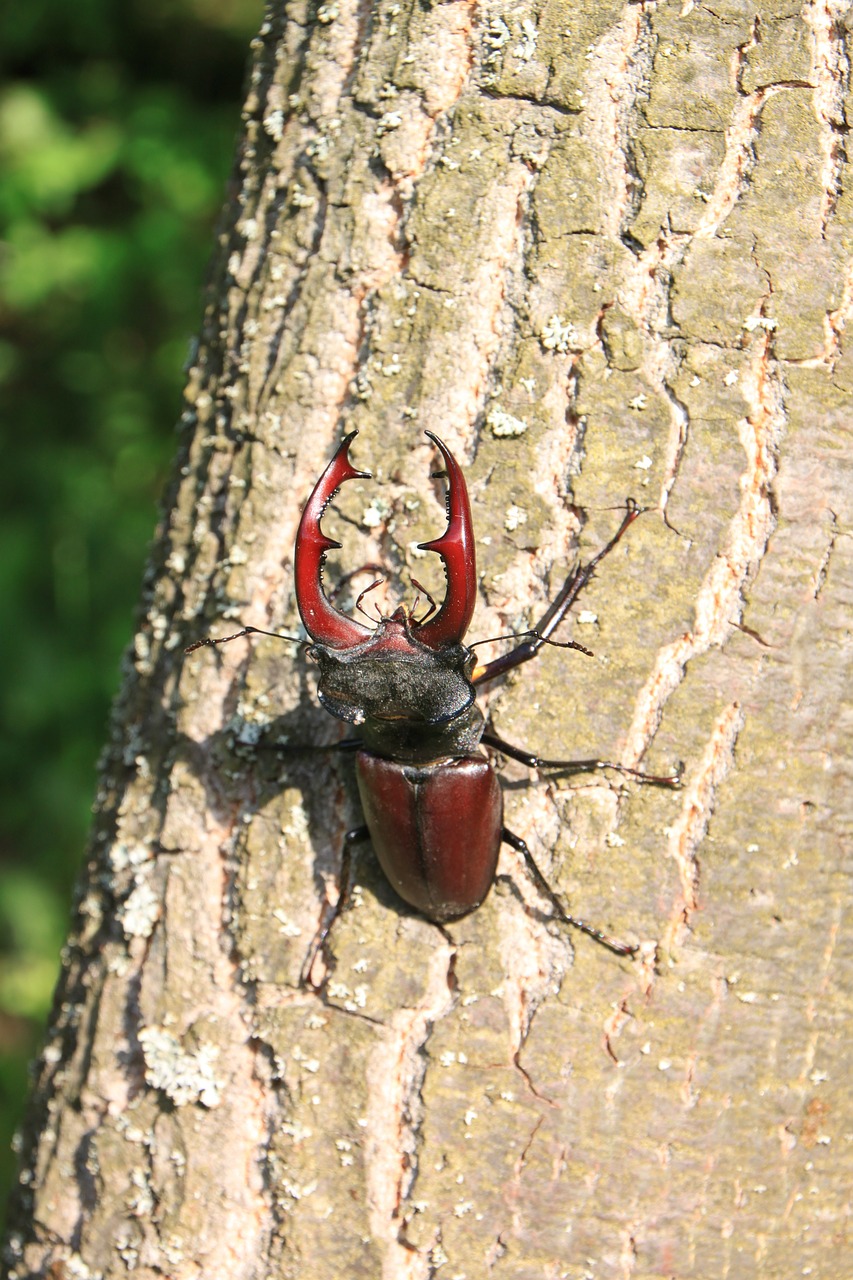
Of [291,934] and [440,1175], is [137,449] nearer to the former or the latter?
[291,934]

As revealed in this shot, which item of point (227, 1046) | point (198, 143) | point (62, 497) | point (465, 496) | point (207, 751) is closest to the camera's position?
point (465, 496)

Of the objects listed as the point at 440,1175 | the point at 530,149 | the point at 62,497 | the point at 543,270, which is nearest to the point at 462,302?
the point at 543,270

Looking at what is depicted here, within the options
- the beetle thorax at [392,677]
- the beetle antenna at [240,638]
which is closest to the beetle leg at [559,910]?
the beetle thorax at [392,677]

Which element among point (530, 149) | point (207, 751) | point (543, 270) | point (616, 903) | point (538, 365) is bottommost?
point (616, 903)

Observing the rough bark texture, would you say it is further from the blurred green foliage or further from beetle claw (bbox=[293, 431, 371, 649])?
the blurred green foliage

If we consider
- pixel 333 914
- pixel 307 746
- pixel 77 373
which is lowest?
pixel 333 914

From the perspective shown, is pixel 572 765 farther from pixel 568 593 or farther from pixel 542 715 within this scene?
pixel 568 593

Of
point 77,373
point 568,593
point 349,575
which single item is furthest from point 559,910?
point 77,373
